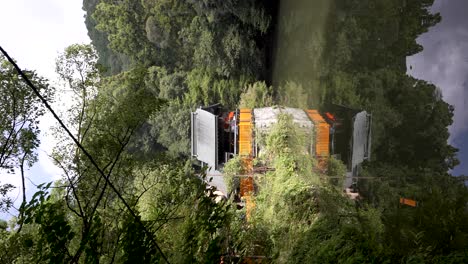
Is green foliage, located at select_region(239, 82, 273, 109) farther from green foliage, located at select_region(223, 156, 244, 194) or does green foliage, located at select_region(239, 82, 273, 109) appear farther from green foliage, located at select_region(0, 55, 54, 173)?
green foliage, located at select_region(0, 55, 54, 173)

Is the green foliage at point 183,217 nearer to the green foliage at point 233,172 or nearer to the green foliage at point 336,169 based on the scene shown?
the green foliage at point 233,172

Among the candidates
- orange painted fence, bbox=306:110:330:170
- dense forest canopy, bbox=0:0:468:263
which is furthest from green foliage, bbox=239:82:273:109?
orange painted fence, bbox=306:110:330:170

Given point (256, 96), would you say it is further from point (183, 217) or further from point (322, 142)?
point (183, 217)

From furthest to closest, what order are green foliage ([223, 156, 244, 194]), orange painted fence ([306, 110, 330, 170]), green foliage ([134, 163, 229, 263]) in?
green foliage ([223, 156, 244, 194]), orange painted fence ([306, 110, 330, 170]), green foliage ([134, 163, 229, 263])

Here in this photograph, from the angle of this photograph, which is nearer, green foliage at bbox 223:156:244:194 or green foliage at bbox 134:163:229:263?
green foliage at bbox 134:163:229:263

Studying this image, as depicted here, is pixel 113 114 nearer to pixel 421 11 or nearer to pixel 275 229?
pixel 275 229

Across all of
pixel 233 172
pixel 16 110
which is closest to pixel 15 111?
pixel 16 110

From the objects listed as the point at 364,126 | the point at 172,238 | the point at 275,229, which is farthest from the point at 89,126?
the point at 364,126

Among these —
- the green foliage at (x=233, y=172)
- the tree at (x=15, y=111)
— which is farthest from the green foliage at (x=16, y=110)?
the green foliage at (x=233, y=172)
